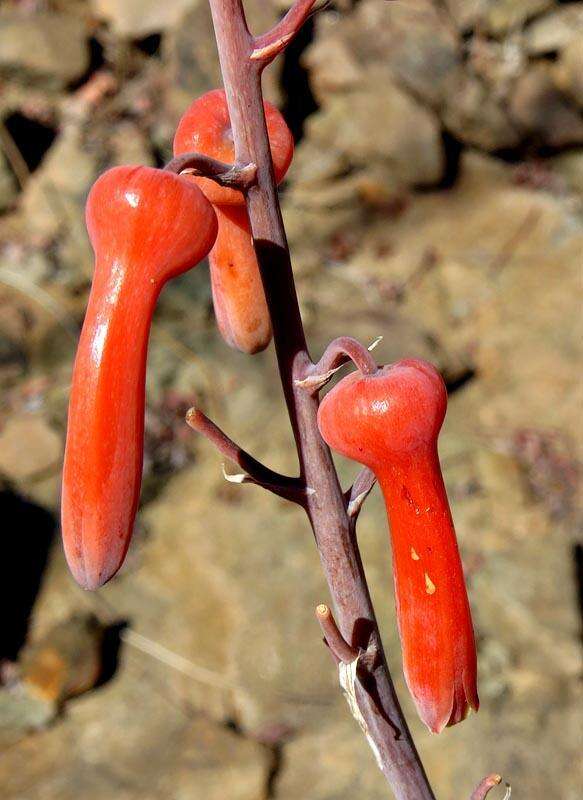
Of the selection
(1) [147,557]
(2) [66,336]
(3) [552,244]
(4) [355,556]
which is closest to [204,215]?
(4) [355,556]

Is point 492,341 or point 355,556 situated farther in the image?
point 492,341

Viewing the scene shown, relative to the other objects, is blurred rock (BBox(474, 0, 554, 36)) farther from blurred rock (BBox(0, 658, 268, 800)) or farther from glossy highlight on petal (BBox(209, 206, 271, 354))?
glossy highlight on petal (BBox(209, 206, 271, 354))

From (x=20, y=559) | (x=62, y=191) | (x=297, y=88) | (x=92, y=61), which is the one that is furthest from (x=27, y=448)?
(x=297, y=88)

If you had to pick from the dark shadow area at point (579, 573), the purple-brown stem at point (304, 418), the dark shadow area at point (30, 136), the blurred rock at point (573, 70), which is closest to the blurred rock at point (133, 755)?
the dark shadow area at point (579, 573)

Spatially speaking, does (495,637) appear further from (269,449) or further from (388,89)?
(388,89)

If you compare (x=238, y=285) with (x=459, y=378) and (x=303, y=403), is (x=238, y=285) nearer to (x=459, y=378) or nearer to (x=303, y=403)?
(x=303, y=403)

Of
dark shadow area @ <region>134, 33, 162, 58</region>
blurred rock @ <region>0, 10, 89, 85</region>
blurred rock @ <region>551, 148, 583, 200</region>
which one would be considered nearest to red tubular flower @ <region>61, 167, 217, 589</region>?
blurred rock @ <region>551, 148, 583, 200</region>

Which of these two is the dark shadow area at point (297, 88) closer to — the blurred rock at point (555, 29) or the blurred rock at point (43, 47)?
the blurred rock at point (43, 47)
